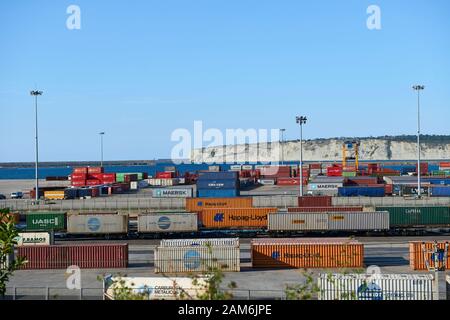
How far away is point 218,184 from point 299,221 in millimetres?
38481

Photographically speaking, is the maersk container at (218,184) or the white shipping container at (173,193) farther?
the maersk container at (218,184)

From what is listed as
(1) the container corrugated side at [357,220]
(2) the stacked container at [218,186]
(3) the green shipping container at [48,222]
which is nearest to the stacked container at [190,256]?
(1) the container corrugated side at [357,220]

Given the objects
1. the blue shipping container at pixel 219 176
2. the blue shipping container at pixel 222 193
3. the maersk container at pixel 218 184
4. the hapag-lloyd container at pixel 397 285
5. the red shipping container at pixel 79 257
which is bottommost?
the red shipping container at pixel 79 257

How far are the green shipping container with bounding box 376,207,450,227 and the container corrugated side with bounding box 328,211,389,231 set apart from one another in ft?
8.94

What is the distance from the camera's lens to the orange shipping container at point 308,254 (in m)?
37.2

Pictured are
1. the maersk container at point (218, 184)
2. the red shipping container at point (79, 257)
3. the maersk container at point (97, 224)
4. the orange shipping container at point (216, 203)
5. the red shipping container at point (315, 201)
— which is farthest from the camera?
the maersk container at point (218, 184)

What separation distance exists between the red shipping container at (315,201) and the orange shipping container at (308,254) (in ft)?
84.7

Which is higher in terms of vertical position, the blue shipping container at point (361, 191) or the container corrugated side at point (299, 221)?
the blue shipping container at point (361, 191)

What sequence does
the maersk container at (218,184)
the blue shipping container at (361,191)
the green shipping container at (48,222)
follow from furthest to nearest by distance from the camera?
the maersk container at (218,184) < the blue shipping container at (361,191) < the green shipping container at (48,222)

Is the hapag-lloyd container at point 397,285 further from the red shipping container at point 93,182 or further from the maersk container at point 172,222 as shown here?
the red shipping container at point 93,182

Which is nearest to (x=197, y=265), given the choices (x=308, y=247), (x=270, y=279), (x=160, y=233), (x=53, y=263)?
(x=270, y=279)

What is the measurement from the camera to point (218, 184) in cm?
8900

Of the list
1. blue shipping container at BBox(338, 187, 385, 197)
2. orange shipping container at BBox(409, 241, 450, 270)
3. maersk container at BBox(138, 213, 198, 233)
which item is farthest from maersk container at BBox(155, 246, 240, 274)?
blue shipping container at BBox(338, 187, 385, 197)

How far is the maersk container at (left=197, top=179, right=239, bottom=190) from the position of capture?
88.2 m
